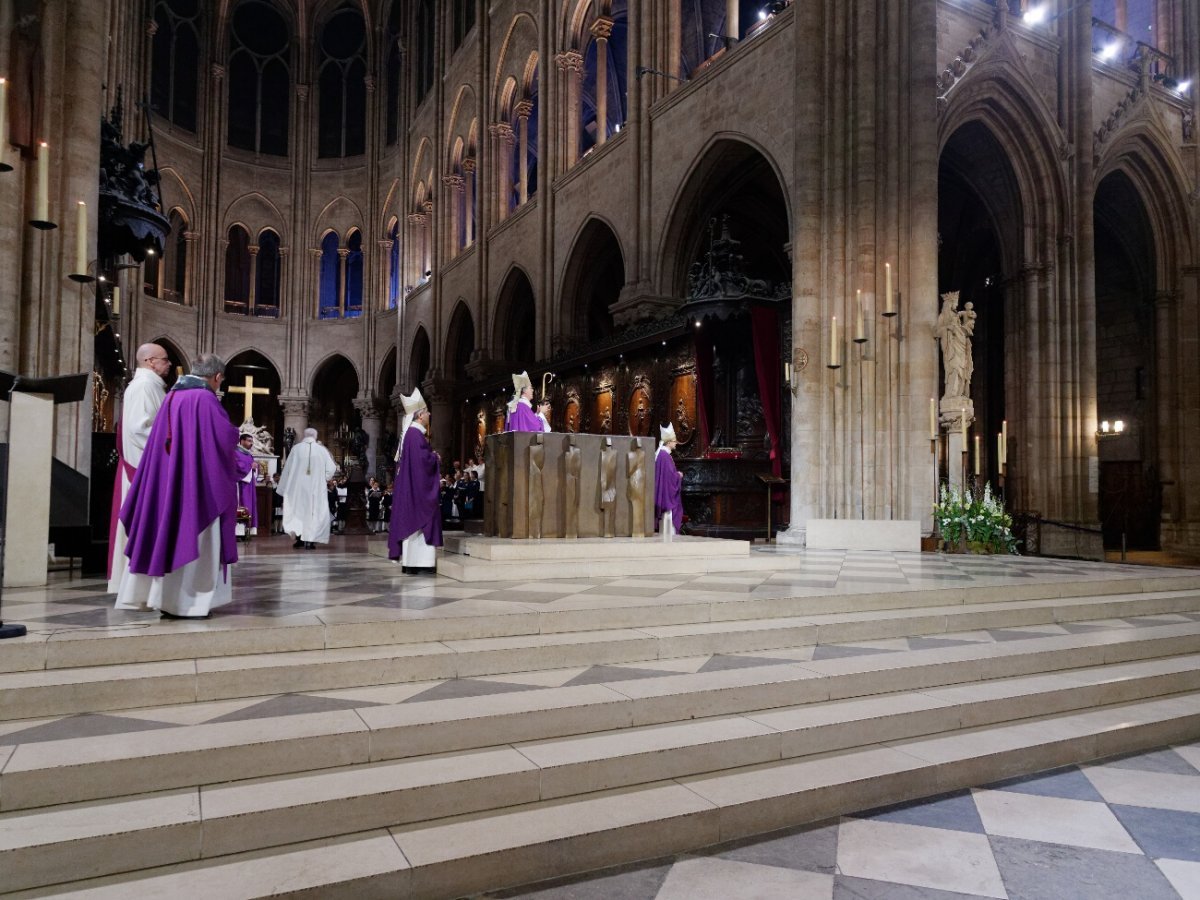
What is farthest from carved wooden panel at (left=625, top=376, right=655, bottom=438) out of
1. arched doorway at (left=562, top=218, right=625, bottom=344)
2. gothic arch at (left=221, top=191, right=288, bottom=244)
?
gothic arch at (left=221, top=191, right=288, bottom=244)

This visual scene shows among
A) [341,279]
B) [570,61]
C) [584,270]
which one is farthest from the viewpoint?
[341,279]

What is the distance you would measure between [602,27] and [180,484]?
58.3ft

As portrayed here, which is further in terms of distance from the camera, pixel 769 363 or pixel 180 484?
pixel 769 363

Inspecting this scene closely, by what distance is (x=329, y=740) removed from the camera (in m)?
3.19

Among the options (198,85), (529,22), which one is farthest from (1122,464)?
(198,85)

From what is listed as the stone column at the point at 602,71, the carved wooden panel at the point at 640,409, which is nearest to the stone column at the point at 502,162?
the stone column at the point at 602,71

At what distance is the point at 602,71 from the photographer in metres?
19.0

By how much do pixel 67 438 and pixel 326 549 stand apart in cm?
328

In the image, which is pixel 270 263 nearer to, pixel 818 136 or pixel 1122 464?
pixel 818 136

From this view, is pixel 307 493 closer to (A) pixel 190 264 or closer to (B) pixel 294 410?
(B) pixel 294 410

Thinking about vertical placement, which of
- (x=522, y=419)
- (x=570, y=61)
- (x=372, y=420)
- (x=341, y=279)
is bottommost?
(x=522, y=419)

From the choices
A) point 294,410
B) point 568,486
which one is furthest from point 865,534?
point 294,410

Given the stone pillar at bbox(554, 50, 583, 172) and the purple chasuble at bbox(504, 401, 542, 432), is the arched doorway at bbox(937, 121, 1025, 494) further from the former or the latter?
the purple chasuble at bbox(504, 401, 542, 432)

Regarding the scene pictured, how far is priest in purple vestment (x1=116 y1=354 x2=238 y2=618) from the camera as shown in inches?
181
